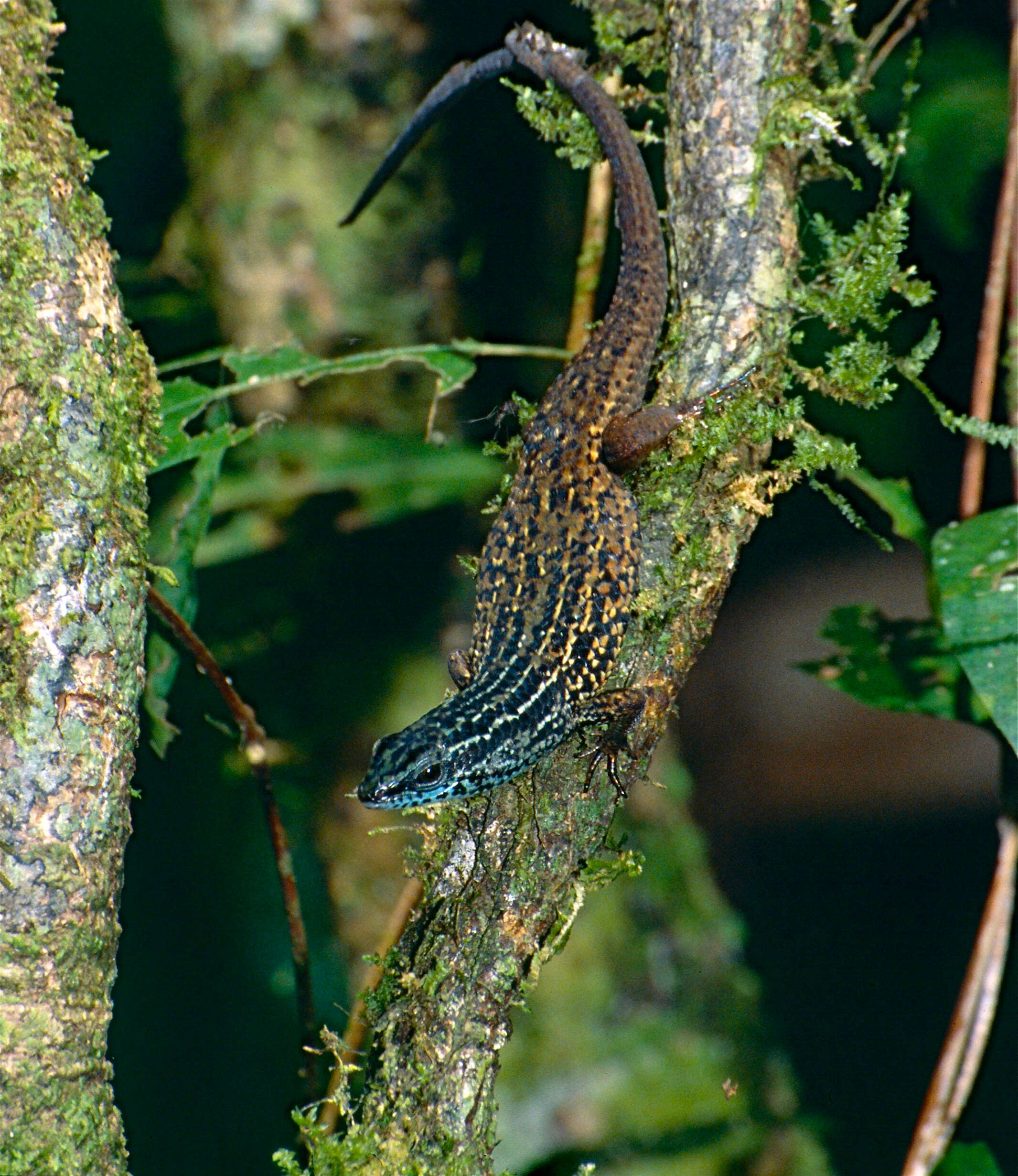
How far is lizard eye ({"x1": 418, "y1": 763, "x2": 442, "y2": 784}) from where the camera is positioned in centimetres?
245

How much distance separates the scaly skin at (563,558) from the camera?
249 cm

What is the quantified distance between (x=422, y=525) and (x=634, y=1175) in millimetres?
2821

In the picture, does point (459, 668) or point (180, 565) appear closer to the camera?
point (180, 565)

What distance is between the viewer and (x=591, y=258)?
11.7ft

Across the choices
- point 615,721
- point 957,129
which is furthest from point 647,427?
point 957,129

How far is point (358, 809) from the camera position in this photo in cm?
409

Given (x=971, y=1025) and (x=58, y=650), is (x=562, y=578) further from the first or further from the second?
(x=971, y=1025)

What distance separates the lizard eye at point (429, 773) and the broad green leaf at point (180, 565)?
936mm

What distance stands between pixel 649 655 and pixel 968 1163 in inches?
81.1

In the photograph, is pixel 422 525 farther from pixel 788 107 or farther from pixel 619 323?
pixel 788 107

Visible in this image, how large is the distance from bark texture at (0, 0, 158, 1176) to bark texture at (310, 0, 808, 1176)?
0.60m

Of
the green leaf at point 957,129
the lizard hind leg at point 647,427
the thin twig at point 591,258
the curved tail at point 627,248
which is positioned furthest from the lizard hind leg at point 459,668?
the green leaf at point 957,129

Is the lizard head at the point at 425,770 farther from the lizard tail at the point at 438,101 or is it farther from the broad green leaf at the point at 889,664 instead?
the lizard tail at the point at 438,101

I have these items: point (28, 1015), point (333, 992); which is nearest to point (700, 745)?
point (333, 992)
